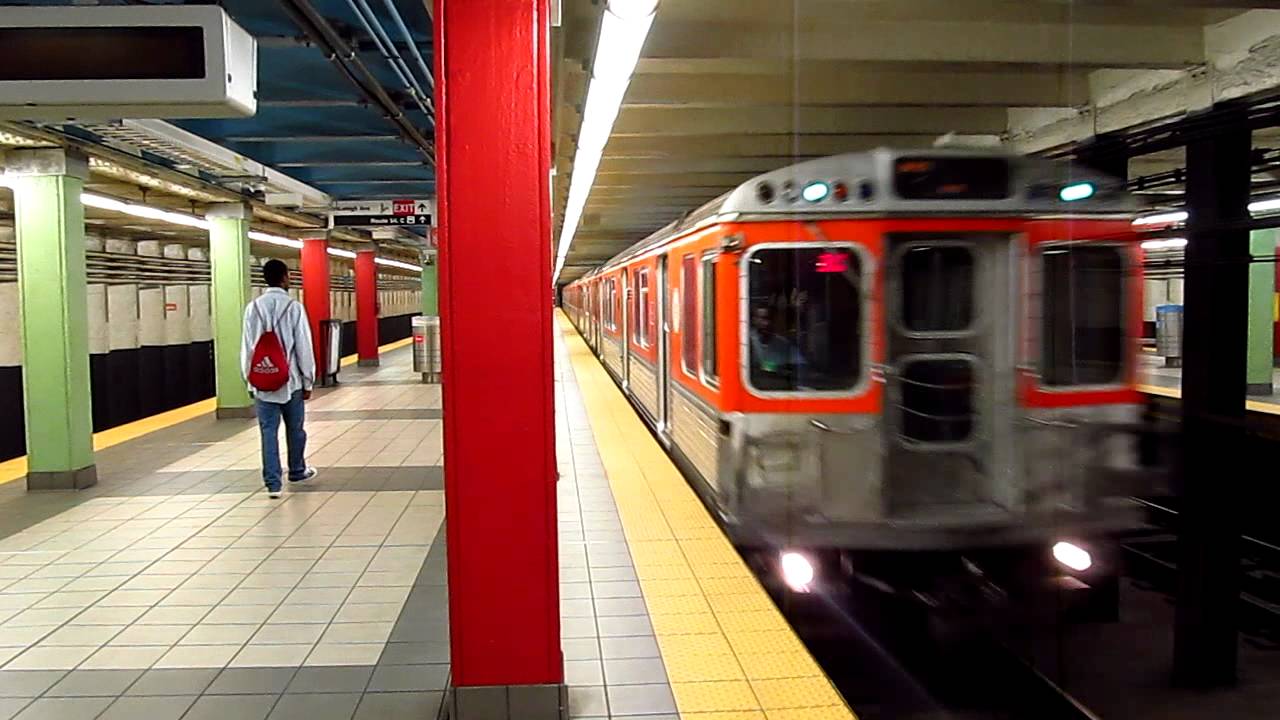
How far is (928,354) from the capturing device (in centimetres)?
518

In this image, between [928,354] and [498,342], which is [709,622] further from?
[928,354]

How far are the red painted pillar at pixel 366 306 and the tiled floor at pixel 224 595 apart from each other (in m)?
10.6

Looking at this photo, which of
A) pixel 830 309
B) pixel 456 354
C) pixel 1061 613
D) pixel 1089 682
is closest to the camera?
pixel 456 354

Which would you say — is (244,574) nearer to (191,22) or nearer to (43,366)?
(191,22)

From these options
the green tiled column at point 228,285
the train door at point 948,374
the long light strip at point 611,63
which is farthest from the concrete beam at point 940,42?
the green tiled column at point 228,285

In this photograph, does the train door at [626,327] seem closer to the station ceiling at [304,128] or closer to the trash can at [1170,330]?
the station ceiling at [304,128]

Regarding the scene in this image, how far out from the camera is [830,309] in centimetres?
514

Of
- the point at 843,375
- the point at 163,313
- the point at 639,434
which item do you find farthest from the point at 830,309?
the point at 163,313

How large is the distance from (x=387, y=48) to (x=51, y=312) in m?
3.93

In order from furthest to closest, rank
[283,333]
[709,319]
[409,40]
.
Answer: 1. [283,333]
2. [709,319]
3. [409,40]

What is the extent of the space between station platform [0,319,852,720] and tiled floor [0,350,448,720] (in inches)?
0.5

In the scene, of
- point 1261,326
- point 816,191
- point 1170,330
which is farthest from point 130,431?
point 1170,330

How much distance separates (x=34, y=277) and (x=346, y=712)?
5.76m

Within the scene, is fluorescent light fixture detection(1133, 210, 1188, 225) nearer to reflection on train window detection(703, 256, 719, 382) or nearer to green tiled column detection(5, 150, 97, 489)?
reflection on train window detection(703, 256, 719, 382)
